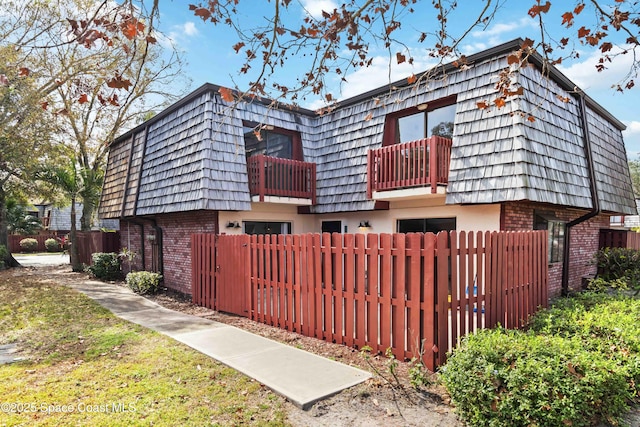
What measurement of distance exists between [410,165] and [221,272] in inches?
203

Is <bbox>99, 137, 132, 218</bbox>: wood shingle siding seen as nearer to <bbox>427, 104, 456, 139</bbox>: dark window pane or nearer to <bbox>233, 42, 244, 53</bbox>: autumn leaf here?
<bbox>427, 104, 456, 139</bbox>: dark window pane

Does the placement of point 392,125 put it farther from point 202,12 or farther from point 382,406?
point 382,406

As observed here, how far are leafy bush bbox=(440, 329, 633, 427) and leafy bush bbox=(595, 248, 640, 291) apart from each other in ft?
27.4

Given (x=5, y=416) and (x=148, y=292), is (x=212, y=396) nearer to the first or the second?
(x=5, y=416)

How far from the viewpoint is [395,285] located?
510 cm

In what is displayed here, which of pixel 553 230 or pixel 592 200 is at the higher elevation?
pixel 592 200

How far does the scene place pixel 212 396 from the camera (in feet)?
13.1

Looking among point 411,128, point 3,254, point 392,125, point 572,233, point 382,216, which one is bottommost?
point 3,254

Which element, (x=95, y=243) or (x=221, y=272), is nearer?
(x=221, y=272)

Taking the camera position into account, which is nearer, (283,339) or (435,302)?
(435,302)

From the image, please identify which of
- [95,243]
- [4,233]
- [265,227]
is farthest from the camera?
[4,233]

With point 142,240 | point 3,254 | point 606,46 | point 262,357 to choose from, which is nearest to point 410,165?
point 606,46

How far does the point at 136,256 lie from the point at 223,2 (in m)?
12.3

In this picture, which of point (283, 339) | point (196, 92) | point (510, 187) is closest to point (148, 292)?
point (196, 92)
